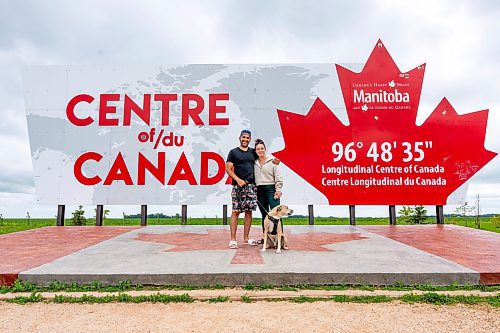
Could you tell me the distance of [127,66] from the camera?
10.3m

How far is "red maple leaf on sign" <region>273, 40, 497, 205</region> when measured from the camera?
31.5 feet

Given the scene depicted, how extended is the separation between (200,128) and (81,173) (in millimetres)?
3561

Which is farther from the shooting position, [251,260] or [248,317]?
[251,260]

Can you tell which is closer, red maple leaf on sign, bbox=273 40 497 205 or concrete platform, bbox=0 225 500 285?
concrete platform, bbox=0 225 500 285

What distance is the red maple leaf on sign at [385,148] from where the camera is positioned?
31.5ft

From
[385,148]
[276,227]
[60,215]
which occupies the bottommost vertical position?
[60,215]

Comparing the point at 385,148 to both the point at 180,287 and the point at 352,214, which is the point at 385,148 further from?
the point at 180,287

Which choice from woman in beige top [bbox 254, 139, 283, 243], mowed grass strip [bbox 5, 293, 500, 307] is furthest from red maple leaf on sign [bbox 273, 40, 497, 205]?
mowed grass strip [bbox 5, 293, 500, 307]

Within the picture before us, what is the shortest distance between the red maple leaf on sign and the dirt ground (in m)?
6.19

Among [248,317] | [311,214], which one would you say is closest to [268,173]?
[248,317]

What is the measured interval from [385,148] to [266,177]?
5.26 metres

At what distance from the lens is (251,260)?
480 cm

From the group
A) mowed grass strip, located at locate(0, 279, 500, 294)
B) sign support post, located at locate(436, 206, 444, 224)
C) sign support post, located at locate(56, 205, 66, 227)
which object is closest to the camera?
mowed grass strip, located at locate(0, 279, 500, 294)

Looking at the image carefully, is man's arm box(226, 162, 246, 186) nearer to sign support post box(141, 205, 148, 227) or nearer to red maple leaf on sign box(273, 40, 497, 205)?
red maple leaf on sign box(273, 40, 497, 205)
